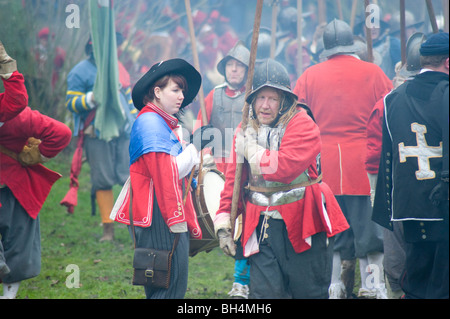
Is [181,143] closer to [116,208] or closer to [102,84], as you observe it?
[116,208]

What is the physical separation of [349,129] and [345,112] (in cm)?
16

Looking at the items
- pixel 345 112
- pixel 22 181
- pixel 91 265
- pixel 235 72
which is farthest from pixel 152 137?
pixel 91 265

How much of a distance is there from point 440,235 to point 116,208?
1866 millimetres

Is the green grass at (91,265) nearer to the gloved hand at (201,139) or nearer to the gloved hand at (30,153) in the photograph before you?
the gloved hand at (30,153)

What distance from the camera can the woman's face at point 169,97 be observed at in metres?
3.82

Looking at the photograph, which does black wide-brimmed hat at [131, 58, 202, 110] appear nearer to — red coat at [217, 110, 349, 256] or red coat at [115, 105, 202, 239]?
red coat at [115, 105, 202, 239]

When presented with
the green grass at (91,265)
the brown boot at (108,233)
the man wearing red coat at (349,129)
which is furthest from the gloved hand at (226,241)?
the brown boot at (108,233)

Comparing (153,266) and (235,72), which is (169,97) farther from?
(235,72)

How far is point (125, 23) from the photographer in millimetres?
12641

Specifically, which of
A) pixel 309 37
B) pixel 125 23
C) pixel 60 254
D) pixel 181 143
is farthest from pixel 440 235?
pixel 309 37

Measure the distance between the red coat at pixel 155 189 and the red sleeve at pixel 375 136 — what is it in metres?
1.75

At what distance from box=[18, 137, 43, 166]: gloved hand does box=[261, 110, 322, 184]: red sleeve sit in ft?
5.47

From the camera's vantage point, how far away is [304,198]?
12.8 feet

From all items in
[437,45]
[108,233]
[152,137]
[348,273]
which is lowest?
[348,273]
